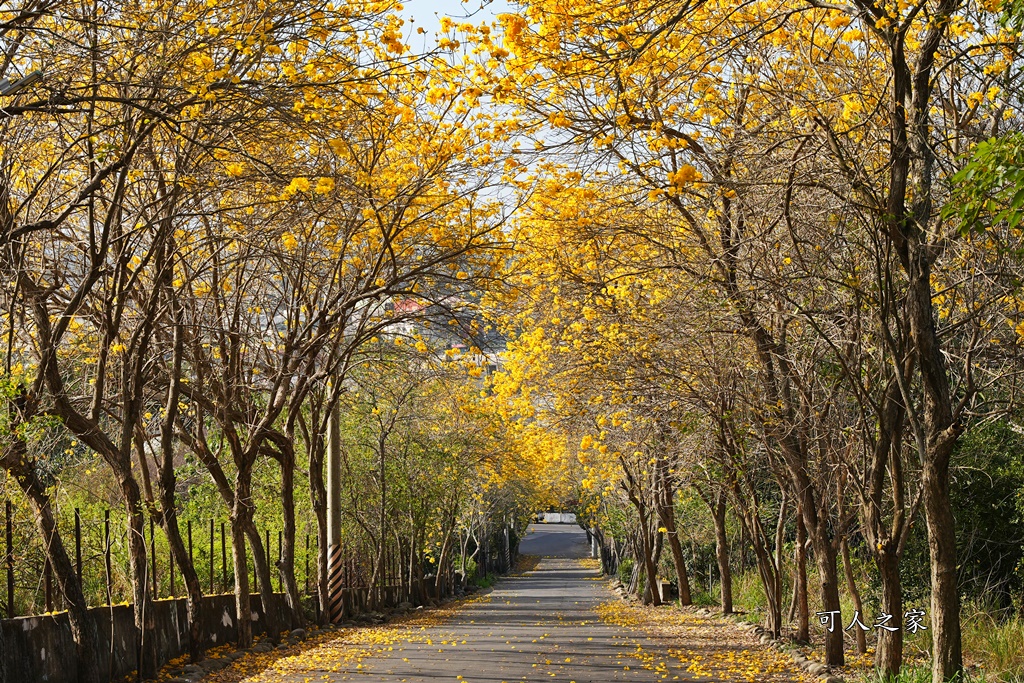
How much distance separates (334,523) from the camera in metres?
22.4

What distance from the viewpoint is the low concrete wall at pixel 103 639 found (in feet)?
32.3

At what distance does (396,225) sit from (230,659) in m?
5.86

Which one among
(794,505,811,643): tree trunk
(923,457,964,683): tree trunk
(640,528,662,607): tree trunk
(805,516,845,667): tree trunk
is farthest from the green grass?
(640,528,662,607): tree trunk

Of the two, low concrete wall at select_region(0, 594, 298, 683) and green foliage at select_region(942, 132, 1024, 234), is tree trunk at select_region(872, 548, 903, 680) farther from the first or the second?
low concrete wall at select_region(0, 594, 298, 683)

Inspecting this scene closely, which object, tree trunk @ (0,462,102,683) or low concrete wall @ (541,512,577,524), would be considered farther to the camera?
low concrete wall @ (541,512,577,524)

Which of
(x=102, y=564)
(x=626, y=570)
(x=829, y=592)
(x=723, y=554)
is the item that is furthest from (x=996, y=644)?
(x=626, y=570)

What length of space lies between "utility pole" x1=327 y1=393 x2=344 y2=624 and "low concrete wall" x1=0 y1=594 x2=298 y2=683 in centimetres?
619

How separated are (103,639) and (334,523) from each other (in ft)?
36.2

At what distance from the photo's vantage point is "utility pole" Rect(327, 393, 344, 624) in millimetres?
22031

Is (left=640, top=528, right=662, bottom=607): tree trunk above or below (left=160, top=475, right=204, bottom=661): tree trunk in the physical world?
below

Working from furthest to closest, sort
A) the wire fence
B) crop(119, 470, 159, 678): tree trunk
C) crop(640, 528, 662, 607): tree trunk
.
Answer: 1. crop(640, 528, 662, 607): tree trunk
2. crop(119, 470, 159, 678): tree trunk
3. the wire fence

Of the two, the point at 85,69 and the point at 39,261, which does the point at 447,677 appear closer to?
the point at 39,261

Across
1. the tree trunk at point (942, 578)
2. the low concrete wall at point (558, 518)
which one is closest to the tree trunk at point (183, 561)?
the tree trunk at point (942, 578)

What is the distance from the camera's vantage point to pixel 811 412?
473 inches
